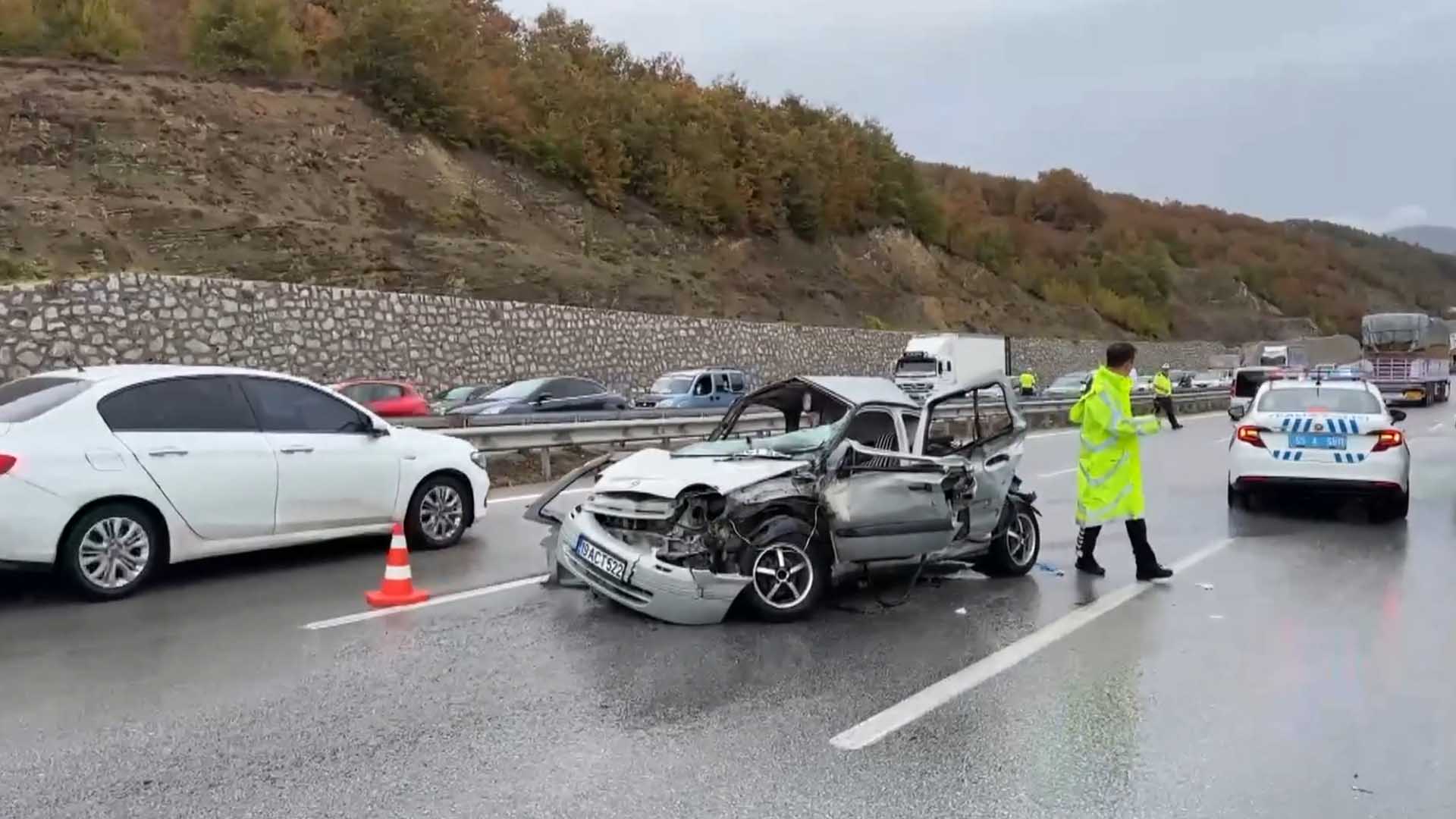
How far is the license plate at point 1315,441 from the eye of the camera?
11789mm

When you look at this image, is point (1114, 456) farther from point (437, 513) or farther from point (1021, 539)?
point (437, 513)

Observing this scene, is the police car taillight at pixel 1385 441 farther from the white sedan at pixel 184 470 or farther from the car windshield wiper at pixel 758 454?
the white sedan at pixel 184 470

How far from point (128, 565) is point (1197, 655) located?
697cm

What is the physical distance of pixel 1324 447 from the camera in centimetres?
1186

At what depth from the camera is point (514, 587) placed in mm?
8312

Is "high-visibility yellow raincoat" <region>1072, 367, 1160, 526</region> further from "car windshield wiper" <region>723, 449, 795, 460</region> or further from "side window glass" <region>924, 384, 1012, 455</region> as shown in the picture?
"car windshield wiper" <region>723, 449, 795, 460</region>

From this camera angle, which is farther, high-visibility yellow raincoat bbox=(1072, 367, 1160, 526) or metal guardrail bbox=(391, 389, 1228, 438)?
metal guardrail bbox=(391, 389, 1228, 438)

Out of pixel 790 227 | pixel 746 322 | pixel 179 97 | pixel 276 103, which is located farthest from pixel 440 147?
pixel 790 227

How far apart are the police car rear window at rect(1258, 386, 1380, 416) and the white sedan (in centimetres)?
914

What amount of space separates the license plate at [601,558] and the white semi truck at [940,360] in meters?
27.9

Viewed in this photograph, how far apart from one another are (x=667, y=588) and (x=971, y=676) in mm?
1902

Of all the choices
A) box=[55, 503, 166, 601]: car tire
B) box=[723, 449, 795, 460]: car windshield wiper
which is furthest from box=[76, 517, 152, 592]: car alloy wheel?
box=[723, 449, 795, 460]: car windshield wiper

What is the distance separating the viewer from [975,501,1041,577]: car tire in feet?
28.1

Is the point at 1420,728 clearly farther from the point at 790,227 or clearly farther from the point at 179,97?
the point at 790,227
